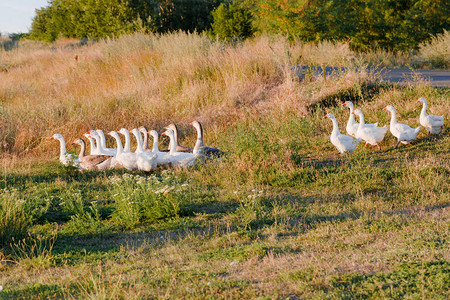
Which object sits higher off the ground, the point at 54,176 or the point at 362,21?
the point at 362,21

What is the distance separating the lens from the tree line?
23.4 meters

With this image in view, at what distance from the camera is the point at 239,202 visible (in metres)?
7.05

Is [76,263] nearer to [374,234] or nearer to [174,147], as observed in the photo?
[374,234]

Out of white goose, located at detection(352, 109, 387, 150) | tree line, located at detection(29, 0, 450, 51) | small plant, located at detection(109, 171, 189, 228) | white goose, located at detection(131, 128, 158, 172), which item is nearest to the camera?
small plant, located at detection(109, 171, 189, 228)

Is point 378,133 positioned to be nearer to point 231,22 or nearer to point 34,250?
point 34,250

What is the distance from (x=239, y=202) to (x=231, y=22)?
19.9 meters

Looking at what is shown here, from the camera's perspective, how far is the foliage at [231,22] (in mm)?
25328

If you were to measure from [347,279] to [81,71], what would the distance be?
17547mm

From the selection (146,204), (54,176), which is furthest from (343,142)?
(54,176)

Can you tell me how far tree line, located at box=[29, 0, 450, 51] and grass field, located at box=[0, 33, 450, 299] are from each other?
9091 millimetres

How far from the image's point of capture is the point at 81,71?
771 inches

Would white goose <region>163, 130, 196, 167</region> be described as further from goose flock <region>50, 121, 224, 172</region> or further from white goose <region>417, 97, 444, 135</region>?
white goose <region>417, 97, 444, 135</region>

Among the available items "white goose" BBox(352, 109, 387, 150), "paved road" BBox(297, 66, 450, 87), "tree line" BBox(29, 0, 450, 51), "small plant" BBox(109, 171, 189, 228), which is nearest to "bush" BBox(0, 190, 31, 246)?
"small plant" BBox(109, 171, 189, 228)

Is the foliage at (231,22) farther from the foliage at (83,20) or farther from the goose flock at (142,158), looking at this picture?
the goose flock at (142,158)
